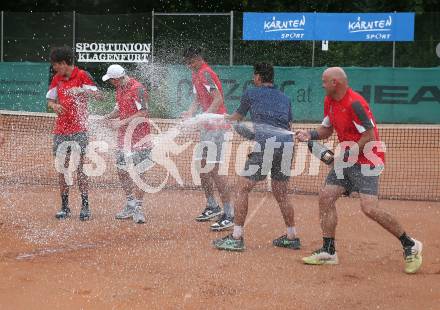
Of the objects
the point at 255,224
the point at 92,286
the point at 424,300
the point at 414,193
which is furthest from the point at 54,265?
the point at 414,193

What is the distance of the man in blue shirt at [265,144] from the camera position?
746 centimetres

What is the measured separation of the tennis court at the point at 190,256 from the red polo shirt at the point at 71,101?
115cm

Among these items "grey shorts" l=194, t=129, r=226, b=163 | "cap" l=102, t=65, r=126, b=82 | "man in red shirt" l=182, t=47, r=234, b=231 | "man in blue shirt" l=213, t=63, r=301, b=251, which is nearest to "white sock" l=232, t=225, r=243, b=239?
"man in blue shirt" l=213, t=63, r=301, b=251

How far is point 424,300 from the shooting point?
612 centimetres

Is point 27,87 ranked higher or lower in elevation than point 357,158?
higher

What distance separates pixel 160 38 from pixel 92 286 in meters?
15.9

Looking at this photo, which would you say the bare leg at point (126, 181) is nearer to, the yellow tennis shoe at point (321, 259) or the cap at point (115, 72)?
→ the cap at point (115, 72)

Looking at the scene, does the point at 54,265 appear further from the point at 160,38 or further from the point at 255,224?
the point at 160,38

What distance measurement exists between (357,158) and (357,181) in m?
0.22

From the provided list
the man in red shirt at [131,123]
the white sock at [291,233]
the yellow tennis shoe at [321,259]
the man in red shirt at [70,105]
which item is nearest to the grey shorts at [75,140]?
the man in red shirt at [70,105]

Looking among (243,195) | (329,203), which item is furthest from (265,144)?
(329,203)

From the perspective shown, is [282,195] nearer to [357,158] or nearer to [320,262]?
[320,262]

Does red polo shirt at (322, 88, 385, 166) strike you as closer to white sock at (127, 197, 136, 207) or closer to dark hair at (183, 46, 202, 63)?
dark hair at (183, 46, 202, 63)

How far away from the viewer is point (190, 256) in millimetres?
7352
